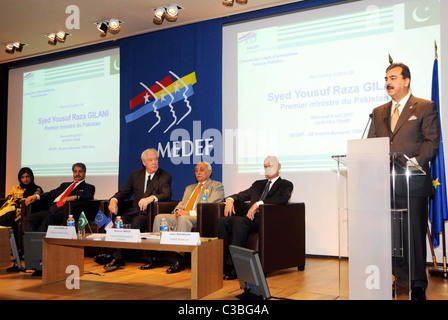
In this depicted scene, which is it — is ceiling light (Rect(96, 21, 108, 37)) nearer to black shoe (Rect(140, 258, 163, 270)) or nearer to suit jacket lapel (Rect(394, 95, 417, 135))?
black shoe (Rect(140, 258, 163, 270))

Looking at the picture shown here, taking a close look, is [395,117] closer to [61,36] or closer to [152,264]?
[152,264]

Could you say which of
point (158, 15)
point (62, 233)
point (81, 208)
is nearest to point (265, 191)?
point (62, 233)

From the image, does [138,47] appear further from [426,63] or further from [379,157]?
[379,157]

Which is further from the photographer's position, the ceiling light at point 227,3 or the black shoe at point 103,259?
the ceiling light at point 227,3

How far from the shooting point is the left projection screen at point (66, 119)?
6691 mm

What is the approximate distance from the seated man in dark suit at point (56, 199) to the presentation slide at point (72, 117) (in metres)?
0.85

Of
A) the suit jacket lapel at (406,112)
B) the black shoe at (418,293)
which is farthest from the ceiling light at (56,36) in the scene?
the black shoe at (418,293)

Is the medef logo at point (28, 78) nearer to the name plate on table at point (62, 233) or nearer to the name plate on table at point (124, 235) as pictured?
the name plate on table at point (62, 233)

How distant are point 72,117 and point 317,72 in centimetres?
400

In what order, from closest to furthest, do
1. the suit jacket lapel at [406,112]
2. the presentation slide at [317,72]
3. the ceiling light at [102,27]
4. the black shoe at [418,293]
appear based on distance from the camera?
the black shoe at [418,293]
the suit jacket lapel at [406,112]
the presentation slide at [317,72]
the ceiling light at [102,27]

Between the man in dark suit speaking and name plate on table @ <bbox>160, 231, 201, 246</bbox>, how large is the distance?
1.47 m

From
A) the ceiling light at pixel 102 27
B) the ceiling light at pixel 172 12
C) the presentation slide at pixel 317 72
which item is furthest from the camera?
the ceiling light at pixel 102 27

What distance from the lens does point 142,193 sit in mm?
Result: 5117

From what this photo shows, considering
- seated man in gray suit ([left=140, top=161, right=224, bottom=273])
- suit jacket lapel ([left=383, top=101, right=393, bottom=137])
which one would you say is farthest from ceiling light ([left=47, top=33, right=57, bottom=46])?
suit jacket lapel ([left=383, top=101, right=393, bottom=137])
